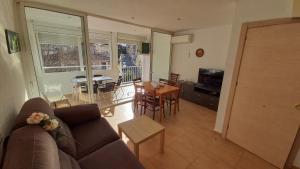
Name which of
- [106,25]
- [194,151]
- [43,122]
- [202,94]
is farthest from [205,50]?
[43,122]

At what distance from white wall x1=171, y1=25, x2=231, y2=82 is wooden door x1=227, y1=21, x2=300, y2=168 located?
197 cm

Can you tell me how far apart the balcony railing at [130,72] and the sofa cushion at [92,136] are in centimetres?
483

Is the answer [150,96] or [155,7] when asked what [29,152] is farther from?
[155,7]

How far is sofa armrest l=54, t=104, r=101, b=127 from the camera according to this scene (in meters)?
1.85

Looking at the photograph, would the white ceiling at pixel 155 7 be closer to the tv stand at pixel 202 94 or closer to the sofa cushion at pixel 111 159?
the tv stand at pixel 202 94

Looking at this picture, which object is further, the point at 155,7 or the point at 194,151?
the point at 155,7

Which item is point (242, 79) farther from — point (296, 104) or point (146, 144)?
point (146, 144)

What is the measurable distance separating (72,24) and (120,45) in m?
3.04

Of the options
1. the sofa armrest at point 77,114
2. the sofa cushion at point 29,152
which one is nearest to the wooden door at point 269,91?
the sofa armrest at point 77,114

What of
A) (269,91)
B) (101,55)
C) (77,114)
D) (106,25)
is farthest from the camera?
(101,55)

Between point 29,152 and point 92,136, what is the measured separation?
83 centimetres

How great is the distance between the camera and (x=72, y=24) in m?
3.05

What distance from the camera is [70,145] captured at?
1.36 m

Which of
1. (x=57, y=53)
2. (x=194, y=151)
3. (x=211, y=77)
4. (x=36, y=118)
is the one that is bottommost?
(x=194, y=151)
